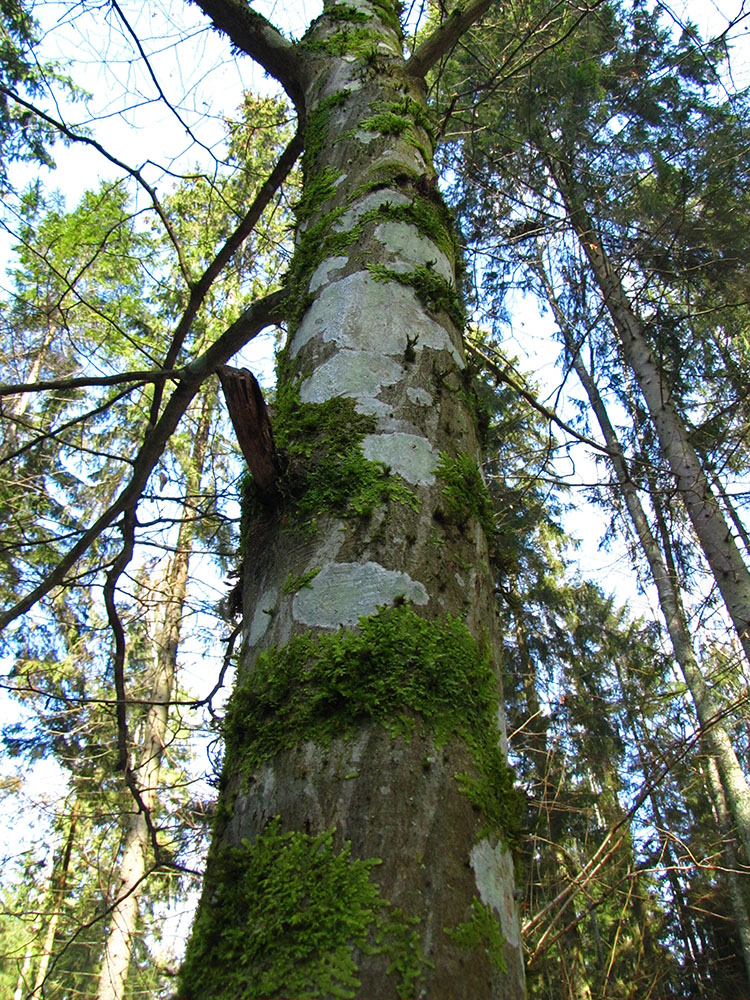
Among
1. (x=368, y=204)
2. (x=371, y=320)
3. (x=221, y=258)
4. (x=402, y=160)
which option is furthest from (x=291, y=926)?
(x=221, y=258)

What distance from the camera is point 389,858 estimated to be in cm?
80

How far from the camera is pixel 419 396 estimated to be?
1.36m

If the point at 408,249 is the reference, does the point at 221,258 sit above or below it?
above

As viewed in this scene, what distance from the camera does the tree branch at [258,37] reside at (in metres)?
2.56

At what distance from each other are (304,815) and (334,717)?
136 millimetres

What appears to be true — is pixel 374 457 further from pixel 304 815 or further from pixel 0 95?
pixel 0 95

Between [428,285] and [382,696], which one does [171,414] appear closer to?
[428,285]

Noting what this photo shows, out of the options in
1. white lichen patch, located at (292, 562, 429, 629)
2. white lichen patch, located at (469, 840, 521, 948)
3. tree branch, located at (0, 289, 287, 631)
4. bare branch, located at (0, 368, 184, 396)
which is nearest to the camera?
white lichen patch, located at (469, 840, 521, 948)

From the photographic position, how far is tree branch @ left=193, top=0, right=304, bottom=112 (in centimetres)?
256

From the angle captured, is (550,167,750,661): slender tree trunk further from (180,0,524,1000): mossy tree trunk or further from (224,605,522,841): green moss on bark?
(224,605,522,841): green moss on bark

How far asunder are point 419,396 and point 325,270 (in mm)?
494

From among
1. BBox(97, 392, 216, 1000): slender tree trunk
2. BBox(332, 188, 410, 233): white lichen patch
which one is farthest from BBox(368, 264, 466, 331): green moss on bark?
BBox(97, 392, 216, 1000): slender tree trunk

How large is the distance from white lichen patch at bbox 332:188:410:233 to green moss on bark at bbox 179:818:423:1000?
142cm

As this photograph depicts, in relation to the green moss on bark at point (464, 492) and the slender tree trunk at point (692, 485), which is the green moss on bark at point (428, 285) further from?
the slender tree trunk at point (692, 485)
